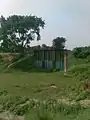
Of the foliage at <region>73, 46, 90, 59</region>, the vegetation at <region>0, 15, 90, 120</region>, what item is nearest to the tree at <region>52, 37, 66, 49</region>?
the vegetation at <region>0, 15, 90, 120</region>

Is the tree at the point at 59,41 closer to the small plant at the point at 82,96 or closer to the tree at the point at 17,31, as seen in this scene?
the tree at the point at 17,31

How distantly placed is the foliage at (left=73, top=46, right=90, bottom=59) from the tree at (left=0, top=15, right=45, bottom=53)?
498 inches

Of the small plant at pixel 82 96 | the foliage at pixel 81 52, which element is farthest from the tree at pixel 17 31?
the small plant at pixel 82 96

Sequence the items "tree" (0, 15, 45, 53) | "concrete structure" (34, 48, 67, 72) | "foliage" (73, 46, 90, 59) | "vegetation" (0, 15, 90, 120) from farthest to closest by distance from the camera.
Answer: "tree" (0, 15, 45, 53) → "concrete structure" (34, 48, 67, 72) → "foliage" (73, 46, 90, 59) → "vegetation" (0, 15, 90, 120)

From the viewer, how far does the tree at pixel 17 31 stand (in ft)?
151

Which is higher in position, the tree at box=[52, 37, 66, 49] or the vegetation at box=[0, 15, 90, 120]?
the tree at box=[52, 37, 66, 49]

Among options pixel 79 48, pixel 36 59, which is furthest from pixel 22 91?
pixel 36 59

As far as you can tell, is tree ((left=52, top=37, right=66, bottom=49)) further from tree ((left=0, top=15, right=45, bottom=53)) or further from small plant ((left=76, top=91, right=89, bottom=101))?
small plant ((left=76, top=91, right=89, bottom=101))

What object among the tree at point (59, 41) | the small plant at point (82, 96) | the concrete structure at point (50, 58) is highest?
the tree at point (59, 41)

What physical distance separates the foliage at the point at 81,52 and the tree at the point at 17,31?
12.7 metres

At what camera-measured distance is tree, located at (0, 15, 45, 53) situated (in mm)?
45969

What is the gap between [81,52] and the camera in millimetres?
33500

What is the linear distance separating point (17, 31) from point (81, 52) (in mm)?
15735

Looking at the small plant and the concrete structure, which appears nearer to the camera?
the small plant
